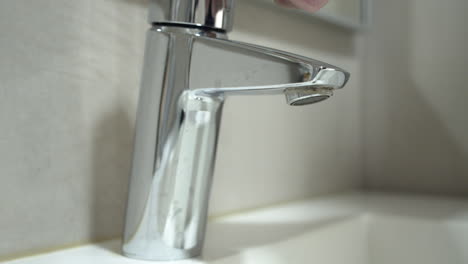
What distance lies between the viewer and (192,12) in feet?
1.13

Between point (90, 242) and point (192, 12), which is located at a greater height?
point (192, 12)

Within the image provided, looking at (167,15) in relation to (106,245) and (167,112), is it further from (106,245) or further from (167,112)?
(106,245)

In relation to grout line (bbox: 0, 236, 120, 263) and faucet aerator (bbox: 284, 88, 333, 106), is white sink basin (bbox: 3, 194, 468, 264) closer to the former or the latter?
grout line (bbox: 0, 236, 120, 263)

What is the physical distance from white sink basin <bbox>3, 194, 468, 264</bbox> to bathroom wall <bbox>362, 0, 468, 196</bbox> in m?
0.11

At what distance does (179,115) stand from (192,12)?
0.07m

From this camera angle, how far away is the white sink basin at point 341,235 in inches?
16.9

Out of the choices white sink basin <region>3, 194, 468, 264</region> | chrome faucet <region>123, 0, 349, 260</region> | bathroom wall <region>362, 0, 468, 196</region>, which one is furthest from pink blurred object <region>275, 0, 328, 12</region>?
bathroom wall <region>362, 0, 468, 196</region>

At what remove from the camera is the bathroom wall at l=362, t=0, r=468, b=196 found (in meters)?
0.73

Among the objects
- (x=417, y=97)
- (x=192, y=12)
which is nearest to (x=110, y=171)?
(x=192, y=12)

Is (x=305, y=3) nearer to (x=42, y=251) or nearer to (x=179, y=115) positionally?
(x=179, y=115)

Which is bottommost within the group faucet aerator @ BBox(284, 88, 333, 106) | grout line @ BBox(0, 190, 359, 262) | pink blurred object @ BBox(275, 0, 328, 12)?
grout line @ BBox(0, 190, 359, 262)

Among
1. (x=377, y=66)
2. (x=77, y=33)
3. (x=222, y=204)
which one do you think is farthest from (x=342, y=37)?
(x=77, y=33)

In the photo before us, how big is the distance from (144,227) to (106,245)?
75mm

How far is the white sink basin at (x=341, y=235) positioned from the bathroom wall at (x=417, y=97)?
0.11 meters
